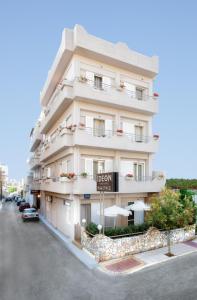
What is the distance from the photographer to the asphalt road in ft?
27.7

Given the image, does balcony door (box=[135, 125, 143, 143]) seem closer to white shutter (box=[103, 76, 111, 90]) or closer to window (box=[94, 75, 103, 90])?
white shutter (box=[103, 76, 111, 90])

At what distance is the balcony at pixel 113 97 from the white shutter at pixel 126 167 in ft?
Result: 15.3

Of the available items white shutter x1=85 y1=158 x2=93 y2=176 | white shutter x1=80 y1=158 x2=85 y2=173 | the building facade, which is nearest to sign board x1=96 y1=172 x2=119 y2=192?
the building facade

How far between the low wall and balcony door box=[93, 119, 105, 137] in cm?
777

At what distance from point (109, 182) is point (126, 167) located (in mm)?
6242

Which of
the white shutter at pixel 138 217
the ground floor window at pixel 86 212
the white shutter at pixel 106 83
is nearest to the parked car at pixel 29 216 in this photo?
the ground floor window at pixel 86 212

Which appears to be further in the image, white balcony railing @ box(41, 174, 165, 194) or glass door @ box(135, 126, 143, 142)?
glass door @ box(135, 126, 143, 142)

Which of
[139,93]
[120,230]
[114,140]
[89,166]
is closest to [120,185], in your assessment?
[89,166]

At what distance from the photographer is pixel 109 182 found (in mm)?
12883

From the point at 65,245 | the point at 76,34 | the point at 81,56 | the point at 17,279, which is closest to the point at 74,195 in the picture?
the point at 65,245

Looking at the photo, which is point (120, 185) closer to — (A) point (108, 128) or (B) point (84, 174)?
(B) point (84, 174)

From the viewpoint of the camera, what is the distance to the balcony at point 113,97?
16141 millimetres

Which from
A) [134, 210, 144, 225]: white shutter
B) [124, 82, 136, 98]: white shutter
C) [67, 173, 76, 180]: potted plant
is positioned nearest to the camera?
[67, 173, 76, 180]: potted plant

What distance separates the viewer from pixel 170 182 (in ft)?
95.4
